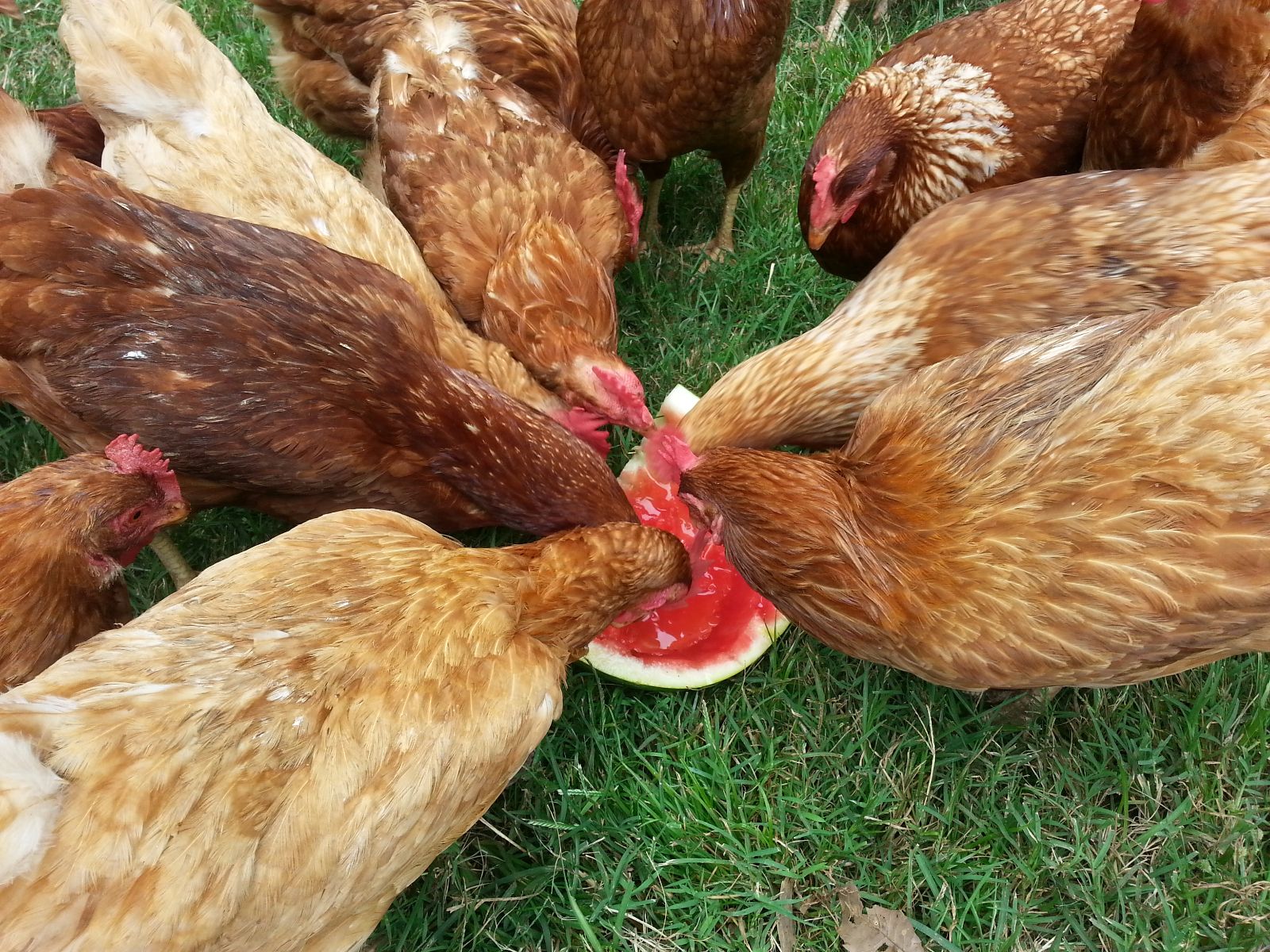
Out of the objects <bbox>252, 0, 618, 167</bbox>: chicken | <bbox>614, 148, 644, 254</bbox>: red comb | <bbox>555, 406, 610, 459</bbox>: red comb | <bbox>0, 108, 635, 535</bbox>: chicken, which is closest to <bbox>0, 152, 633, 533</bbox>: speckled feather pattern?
<bbox>0, 108, 635, 535</bbox>: chicken

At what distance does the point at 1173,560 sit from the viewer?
1.20 m

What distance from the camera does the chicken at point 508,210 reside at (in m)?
2.06

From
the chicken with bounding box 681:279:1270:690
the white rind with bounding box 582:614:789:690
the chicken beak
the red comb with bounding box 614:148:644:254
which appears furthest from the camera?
the red comb with bounding box 614:148:644:254

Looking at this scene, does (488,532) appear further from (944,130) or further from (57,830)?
(944,130)

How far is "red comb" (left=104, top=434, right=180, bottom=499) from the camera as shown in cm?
164

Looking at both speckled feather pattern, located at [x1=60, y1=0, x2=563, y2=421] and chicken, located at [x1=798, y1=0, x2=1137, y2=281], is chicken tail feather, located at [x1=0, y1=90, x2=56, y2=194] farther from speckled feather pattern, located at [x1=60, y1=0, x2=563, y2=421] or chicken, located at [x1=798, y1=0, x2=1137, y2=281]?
chicken, located at [x1=798, y1=0, x2=1137, y2=281]

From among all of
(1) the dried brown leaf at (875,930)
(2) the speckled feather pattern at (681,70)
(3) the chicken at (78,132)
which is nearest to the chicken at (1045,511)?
(1) the dried brown leaf at (875,930)

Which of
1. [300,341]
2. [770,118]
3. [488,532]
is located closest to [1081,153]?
[770,118]

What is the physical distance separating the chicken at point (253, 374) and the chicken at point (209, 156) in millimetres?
199

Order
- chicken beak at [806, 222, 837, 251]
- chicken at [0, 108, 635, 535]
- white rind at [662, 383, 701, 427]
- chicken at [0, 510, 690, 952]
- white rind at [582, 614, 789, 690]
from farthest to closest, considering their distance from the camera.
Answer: white rind at [662, 383, 701, 427] < chicken beak at [806, 222, 837, 251] < white rind at [582, 614, 789, 690] < chicken at [0, 108, 635, 535] < chicken at [0, 510, 690, 952]

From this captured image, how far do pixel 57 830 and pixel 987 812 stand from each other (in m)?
1.64

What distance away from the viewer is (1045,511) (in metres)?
1.29

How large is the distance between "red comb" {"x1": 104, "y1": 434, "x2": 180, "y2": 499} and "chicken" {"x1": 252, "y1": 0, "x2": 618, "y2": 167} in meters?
1.34

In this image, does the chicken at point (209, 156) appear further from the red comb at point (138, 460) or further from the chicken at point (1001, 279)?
the red comb at point (138, 460)
